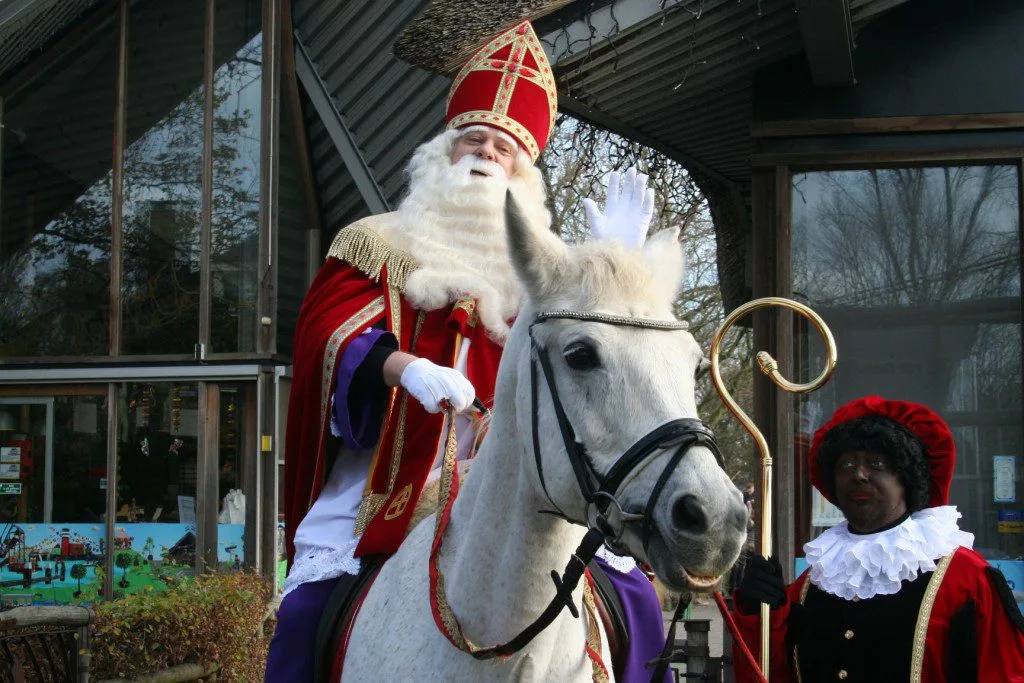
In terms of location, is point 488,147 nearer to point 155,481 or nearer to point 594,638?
point 594,638

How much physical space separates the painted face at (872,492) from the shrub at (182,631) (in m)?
4.99

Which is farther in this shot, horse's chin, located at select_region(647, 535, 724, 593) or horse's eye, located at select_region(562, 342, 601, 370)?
horse's eye, located at select_region(562, 342, 601, 370)

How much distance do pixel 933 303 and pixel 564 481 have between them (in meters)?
5.01

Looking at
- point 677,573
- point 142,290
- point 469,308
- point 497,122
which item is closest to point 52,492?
point 142,290

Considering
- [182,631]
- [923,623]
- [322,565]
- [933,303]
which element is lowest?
[182,631]

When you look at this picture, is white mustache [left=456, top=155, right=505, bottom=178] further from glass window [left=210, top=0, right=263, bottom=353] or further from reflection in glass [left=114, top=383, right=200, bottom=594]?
reflection in glass [left=114, top=383, right=200, bottom=594]

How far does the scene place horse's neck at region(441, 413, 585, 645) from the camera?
7.22ft

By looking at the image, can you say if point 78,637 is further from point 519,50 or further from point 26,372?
point 26,372

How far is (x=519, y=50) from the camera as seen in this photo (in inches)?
144

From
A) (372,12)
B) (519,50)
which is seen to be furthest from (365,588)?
(372,12)

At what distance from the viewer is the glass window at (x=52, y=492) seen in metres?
10.1

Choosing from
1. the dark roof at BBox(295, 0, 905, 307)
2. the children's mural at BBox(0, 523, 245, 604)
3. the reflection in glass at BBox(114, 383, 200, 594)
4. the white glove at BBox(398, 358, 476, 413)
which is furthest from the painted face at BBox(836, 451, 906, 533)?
the reflection in glass at BBox(114, 383, 200, 594)

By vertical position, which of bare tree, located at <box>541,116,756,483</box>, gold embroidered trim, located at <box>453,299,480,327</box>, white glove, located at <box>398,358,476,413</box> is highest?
bare tree, located at <box>541,116,756,483</box>

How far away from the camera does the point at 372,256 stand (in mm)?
3191
